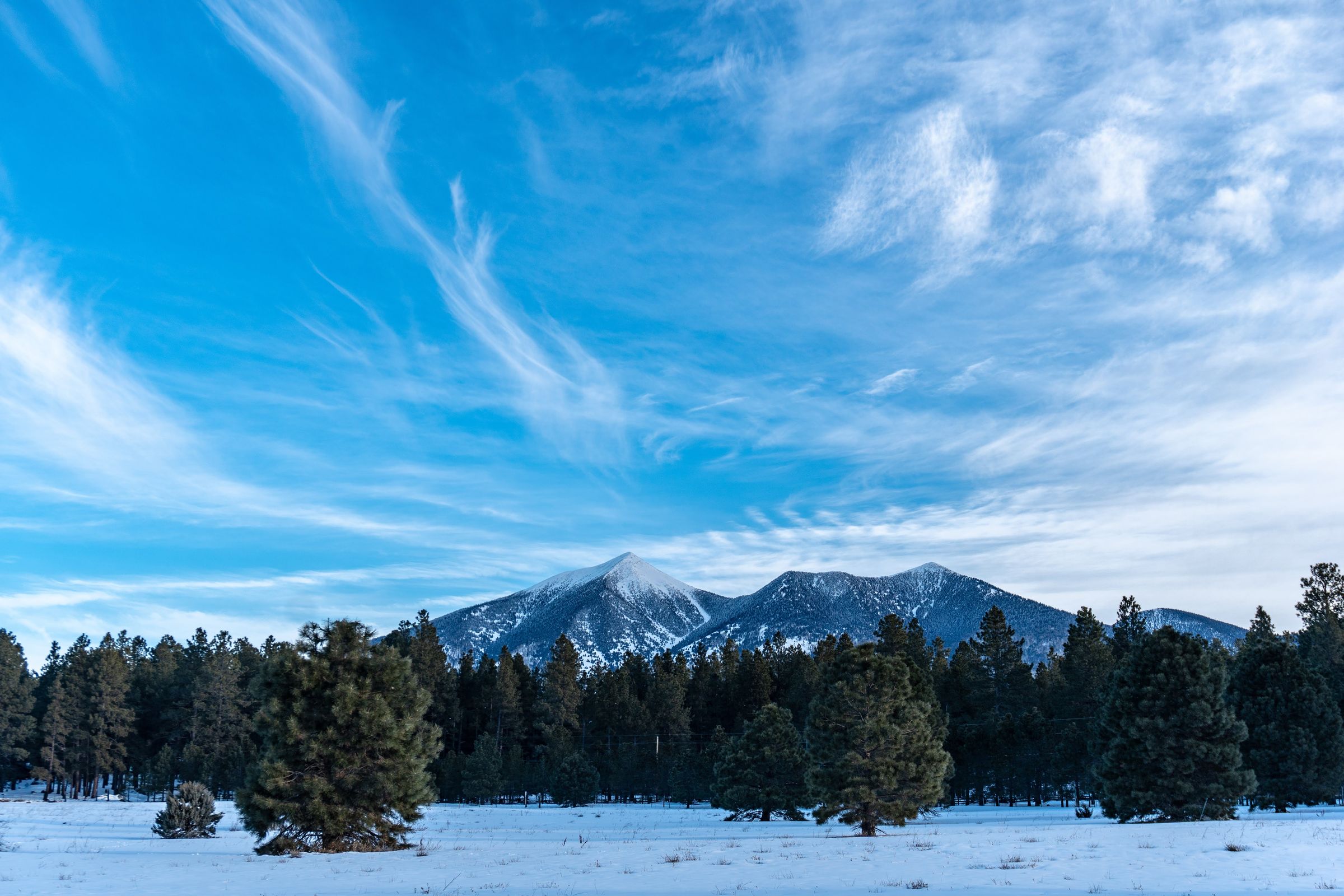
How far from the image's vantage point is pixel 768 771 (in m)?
46.8

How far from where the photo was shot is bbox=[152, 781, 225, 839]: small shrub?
31.1m

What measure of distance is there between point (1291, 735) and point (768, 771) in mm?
24375

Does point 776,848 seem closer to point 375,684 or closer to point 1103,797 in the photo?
point 375,684

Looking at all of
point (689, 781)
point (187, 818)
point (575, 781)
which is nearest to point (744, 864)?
point (187, 818)

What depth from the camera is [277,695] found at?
26.1 m

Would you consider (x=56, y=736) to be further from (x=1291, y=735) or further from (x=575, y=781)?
(x=1291, y=735)

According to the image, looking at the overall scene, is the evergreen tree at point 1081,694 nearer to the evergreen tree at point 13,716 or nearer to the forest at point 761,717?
the forest at point 761,717

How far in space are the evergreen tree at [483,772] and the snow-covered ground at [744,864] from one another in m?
48.5

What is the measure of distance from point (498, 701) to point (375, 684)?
76297mm

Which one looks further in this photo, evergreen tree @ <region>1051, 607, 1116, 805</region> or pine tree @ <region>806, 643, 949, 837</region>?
evergreen tree @ <region>1051, 607, 1116, 805</region>

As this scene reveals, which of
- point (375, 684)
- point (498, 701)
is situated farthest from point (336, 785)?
point (498, 701)

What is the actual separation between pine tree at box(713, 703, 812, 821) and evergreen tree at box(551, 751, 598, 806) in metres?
33.1

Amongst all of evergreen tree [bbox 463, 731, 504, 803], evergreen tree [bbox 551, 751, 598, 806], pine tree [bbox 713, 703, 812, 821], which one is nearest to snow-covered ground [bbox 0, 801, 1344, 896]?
pine tree [bbox 713, 703, 812, 821]

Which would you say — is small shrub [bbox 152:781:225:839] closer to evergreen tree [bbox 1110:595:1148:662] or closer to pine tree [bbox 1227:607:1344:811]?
pine tree [bbox 1227:607:1344:811]
